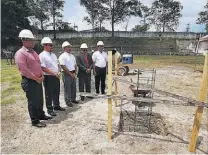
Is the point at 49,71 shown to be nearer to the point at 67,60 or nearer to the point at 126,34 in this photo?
the point at 67,60

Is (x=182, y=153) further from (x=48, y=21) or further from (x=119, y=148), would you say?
(x=48, y=21)

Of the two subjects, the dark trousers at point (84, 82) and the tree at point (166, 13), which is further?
the tree at point (166, 13)

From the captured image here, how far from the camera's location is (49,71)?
5.56 metres

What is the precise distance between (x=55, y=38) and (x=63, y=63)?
4031 cm

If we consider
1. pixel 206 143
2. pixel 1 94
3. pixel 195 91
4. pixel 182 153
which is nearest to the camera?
pixel 182 153

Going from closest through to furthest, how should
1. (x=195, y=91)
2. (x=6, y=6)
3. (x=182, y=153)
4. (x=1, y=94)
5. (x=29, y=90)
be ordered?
(x=182, y=153)
(x=29, y=90)
(x=1, y=94)
(x=195, y=91)
(x=6, y=6)

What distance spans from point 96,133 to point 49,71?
1892 millimetres

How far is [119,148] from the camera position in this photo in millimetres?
4254

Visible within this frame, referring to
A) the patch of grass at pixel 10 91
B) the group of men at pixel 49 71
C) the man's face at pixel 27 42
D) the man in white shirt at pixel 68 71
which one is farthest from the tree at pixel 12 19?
the man's face at pixel 27 42

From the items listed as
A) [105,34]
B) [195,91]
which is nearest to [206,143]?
[195,91]

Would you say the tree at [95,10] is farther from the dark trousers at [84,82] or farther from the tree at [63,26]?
the dark trousers at [84,82]

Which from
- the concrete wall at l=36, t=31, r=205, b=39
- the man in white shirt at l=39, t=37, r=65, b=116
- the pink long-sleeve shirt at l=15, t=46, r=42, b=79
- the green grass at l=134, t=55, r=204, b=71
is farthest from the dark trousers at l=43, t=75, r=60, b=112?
the concrete wall at l=36, t=31, r=205, b=39

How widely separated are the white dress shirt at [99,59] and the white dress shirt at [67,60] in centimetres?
107

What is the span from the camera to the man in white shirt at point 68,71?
248 inches
